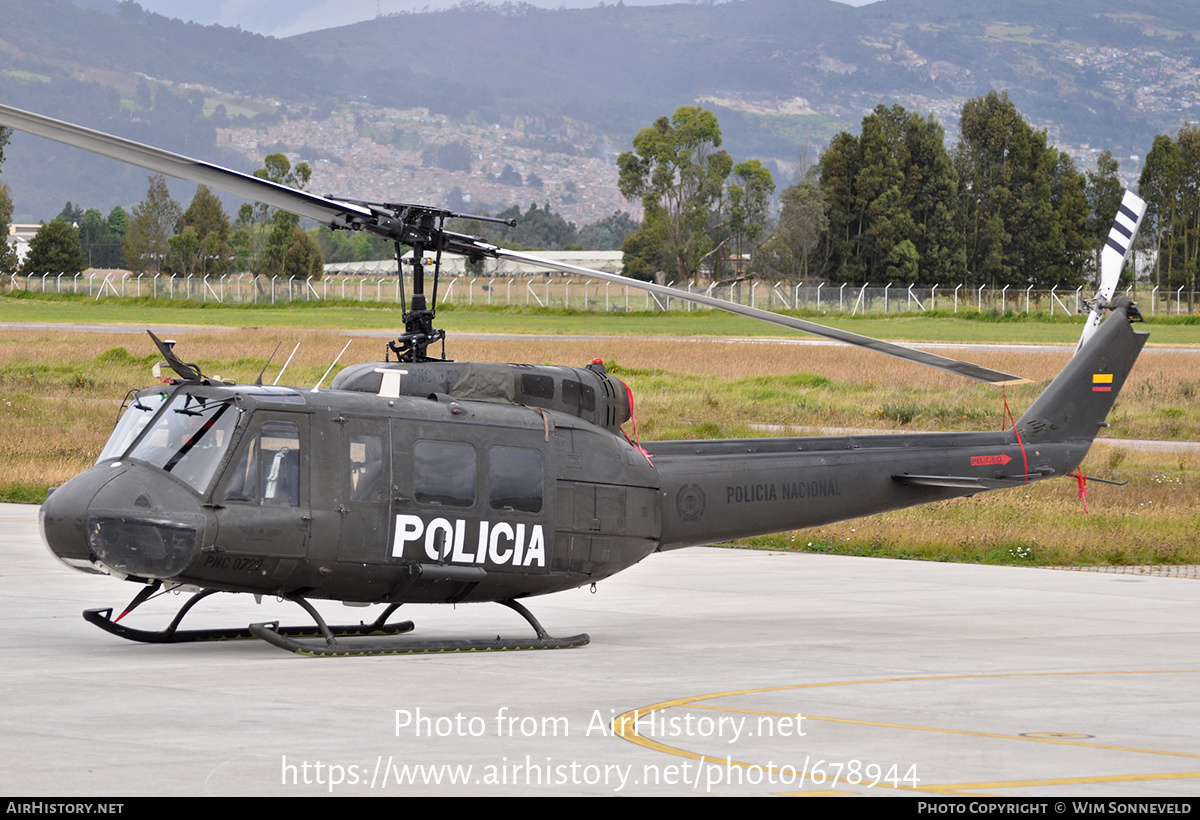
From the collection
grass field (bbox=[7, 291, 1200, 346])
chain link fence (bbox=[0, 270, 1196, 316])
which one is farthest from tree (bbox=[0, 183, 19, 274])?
grass field (bbox=[7, 291, 1200, 346])

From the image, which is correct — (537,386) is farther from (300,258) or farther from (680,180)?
(300,258)

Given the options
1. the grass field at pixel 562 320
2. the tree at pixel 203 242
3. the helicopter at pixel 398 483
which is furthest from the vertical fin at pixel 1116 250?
the tree at pixel 203 242

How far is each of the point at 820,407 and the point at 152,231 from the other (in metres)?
146

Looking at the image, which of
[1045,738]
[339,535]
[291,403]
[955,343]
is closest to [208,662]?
[339,535]

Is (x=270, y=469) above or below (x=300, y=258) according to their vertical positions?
below

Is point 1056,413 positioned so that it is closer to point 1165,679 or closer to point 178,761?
point 1165,679

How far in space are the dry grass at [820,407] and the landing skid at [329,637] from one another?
9.00 meters

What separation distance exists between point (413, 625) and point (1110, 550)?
1082 cm

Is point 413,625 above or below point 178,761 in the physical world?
below

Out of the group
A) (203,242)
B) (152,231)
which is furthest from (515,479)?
(152,231)

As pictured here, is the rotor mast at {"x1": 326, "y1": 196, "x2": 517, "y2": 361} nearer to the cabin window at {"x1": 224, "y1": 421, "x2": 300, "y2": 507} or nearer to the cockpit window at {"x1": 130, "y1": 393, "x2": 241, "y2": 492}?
the cabin window at {"x1": 224, "y1": 421, "x2": 300, "y2": 507}

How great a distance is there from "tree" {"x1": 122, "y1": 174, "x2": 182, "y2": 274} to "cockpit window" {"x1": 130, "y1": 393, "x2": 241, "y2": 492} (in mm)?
159814

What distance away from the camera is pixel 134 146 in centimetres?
891

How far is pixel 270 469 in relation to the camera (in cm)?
1075
